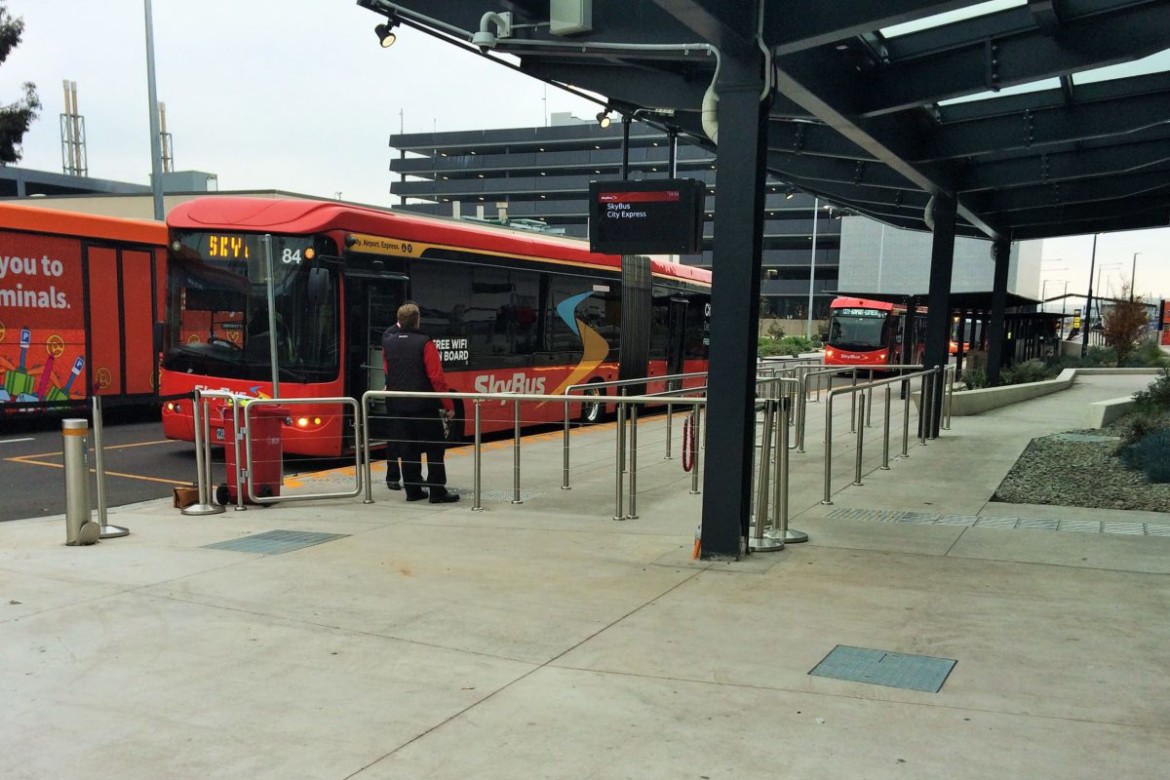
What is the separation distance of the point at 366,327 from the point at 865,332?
1020 inches

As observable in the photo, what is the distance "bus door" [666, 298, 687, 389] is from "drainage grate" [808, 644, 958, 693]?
15.4m

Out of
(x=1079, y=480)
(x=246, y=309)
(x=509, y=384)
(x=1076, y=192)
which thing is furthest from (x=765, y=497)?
(x=1076, y=192)

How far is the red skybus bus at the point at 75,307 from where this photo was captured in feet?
45.8

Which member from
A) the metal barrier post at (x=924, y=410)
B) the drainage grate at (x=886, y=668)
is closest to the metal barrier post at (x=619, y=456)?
the drainage grate at (x=886, y=668)

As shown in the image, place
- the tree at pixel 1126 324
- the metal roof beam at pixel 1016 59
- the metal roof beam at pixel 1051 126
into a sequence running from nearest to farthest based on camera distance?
the metal roof beam at pixel 1016 59 → the metal roof beam at pixel 1051 126 → the tree at pixel 1126 324

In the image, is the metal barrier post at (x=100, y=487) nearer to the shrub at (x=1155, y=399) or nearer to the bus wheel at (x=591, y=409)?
the bus wheel at (x=591, y=409)

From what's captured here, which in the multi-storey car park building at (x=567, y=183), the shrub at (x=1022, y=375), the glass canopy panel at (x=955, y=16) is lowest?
the shrub at (x=1022, y=375)

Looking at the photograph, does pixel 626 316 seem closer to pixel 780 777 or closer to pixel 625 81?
pixel 625 81

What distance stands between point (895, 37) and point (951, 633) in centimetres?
596

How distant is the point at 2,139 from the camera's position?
28.4 meters

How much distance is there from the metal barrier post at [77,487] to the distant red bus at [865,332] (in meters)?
29.5

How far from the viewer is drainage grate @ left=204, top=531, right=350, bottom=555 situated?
707 centimetres

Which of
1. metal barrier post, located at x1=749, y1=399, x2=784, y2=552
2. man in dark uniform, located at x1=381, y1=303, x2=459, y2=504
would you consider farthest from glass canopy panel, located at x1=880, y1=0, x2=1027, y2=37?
man in dark uniform, located at x1=381, y1=303, x2=459, y2=504

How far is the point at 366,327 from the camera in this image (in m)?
11.6
